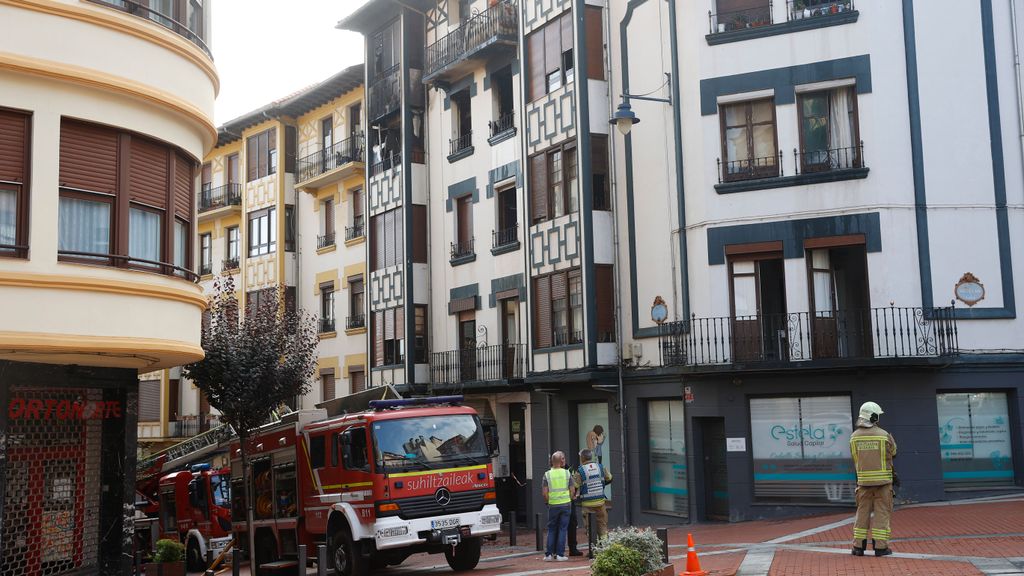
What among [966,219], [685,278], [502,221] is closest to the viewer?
[966,219]

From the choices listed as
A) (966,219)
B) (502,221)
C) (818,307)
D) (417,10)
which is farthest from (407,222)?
(966,219)

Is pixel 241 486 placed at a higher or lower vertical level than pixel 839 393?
lower

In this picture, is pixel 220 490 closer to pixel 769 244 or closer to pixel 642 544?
pixel 769 244

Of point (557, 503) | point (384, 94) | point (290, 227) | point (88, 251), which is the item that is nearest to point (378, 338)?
point (384, 94)

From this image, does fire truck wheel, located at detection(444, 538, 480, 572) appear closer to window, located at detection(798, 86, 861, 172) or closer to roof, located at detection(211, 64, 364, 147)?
window, located at detection(798, 86, 861, 172)

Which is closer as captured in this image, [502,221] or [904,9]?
[904,9]

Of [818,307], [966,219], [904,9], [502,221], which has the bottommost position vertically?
[818,307]

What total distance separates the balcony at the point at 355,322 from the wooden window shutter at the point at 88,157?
73.3 ft

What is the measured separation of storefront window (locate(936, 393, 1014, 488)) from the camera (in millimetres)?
21047

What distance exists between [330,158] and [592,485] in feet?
76.2

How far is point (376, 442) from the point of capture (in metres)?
17.5

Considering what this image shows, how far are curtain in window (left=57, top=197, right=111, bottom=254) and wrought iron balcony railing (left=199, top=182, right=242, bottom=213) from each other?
29.3m

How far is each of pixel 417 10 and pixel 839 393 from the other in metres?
19.0

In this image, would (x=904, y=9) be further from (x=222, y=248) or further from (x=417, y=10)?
(x=222, y=248)
